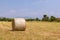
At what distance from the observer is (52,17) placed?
4259 centimetres

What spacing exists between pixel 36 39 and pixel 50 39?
917 mm

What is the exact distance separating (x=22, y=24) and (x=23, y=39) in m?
5.27

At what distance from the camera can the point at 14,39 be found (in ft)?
42.1

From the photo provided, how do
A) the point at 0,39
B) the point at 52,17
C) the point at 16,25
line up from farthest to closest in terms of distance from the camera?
the point at 52,17 → the point at 16,25 → the point at 0,39

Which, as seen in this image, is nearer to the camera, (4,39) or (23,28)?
(4,39)

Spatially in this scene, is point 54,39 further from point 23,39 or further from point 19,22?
point 19,22

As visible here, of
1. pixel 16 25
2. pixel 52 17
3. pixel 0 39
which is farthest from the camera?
pixel 52 17

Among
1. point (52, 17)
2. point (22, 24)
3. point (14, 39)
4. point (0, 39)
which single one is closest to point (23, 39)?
point (14, 39)

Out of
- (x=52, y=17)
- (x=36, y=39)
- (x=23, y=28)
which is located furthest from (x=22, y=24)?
(x=52, y=17)

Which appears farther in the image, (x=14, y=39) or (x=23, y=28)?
(x=23, y=28)

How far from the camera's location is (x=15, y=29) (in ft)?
59.9

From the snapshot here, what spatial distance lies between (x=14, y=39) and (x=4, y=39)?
623 mm

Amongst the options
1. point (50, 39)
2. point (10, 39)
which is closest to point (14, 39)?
point (10, 39)

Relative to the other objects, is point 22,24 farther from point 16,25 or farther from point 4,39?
point 4,39
